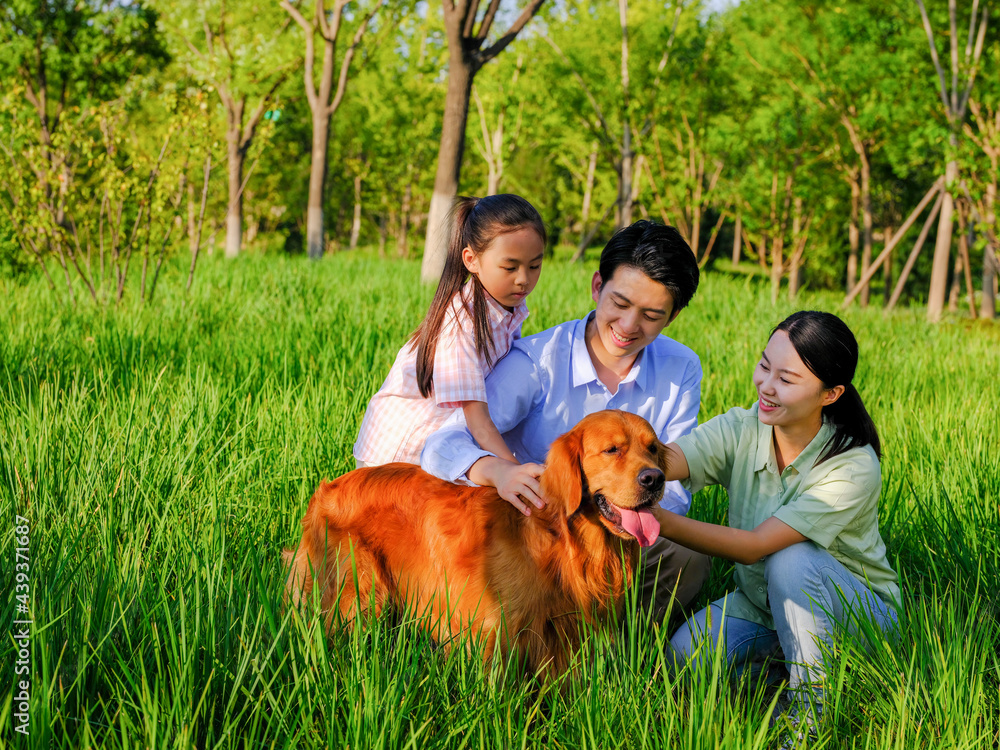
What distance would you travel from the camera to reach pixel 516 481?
1900 millimetres

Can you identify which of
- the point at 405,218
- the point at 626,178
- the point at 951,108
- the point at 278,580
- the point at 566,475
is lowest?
the point at 278,580

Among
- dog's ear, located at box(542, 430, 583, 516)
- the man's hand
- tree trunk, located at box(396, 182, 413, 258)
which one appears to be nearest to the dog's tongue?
dog's ear, located at box(542, 430, 583, 516)

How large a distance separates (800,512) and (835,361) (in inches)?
17.5

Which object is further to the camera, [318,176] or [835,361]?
[318,176]

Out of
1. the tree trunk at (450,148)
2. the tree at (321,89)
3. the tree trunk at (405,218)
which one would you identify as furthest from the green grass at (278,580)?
the tree trunk at (405,218)

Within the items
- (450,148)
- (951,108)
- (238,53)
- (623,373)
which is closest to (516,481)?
(623,373)

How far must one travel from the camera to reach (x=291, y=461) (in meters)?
2.90

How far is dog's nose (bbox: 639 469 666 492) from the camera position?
1759 millimetres

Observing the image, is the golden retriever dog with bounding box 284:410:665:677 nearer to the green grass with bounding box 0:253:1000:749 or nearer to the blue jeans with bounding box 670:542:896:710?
the green grass with bounding box 0:253:1000:749

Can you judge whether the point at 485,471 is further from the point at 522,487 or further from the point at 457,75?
the point at 457,75

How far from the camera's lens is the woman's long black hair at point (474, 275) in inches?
98.7

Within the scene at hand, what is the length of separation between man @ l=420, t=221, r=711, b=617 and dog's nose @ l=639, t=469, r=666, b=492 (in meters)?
0.65
